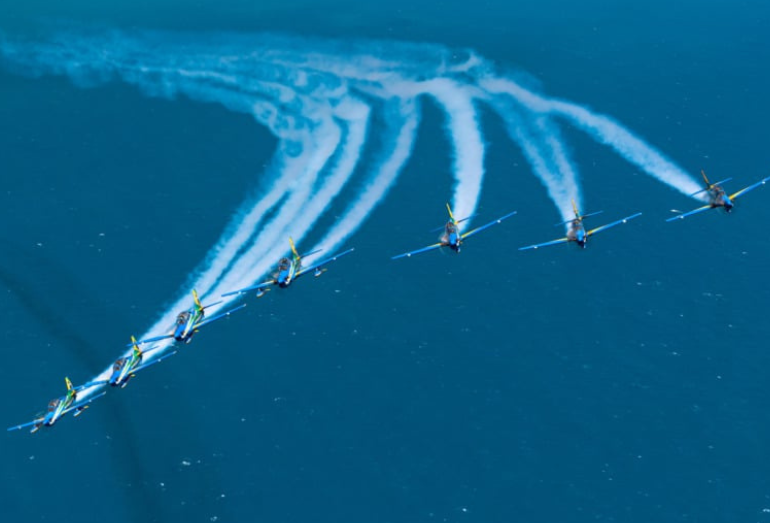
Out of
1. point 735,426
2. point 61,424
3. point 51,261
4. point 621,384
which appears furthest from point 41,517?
point 735,426

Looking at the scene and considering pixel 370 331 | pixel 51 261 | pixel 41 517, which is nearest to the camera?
pixel 41 517

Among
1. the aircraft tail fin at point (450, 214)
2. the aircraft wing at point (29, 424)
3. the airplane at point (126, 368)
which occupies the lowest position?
the aircraft wing at point (29, 424)

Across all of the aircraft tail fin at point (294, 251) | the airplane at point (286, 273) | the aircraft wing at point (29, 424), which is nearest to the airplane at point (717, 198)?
the airplane at point (286, 273)

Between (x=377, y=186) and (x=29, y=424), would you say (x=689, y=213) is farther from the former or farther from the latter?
(x=29, y=424)

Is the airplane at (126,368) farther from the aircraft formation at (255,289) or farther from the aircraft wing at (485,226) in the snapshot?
the aircraft wing at (485,226)

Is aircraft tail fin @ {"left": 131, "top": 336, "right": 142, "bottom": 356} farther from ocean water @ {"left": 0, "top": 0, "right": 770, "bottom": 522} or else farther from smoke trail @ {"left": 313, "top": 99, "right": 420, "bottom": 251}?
smoke trail @ {"left": 313, "top": 99, "right": 420, "bottom": 251}

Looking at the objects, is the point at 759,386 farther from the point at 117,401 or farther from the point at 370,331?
the point at 117,401
